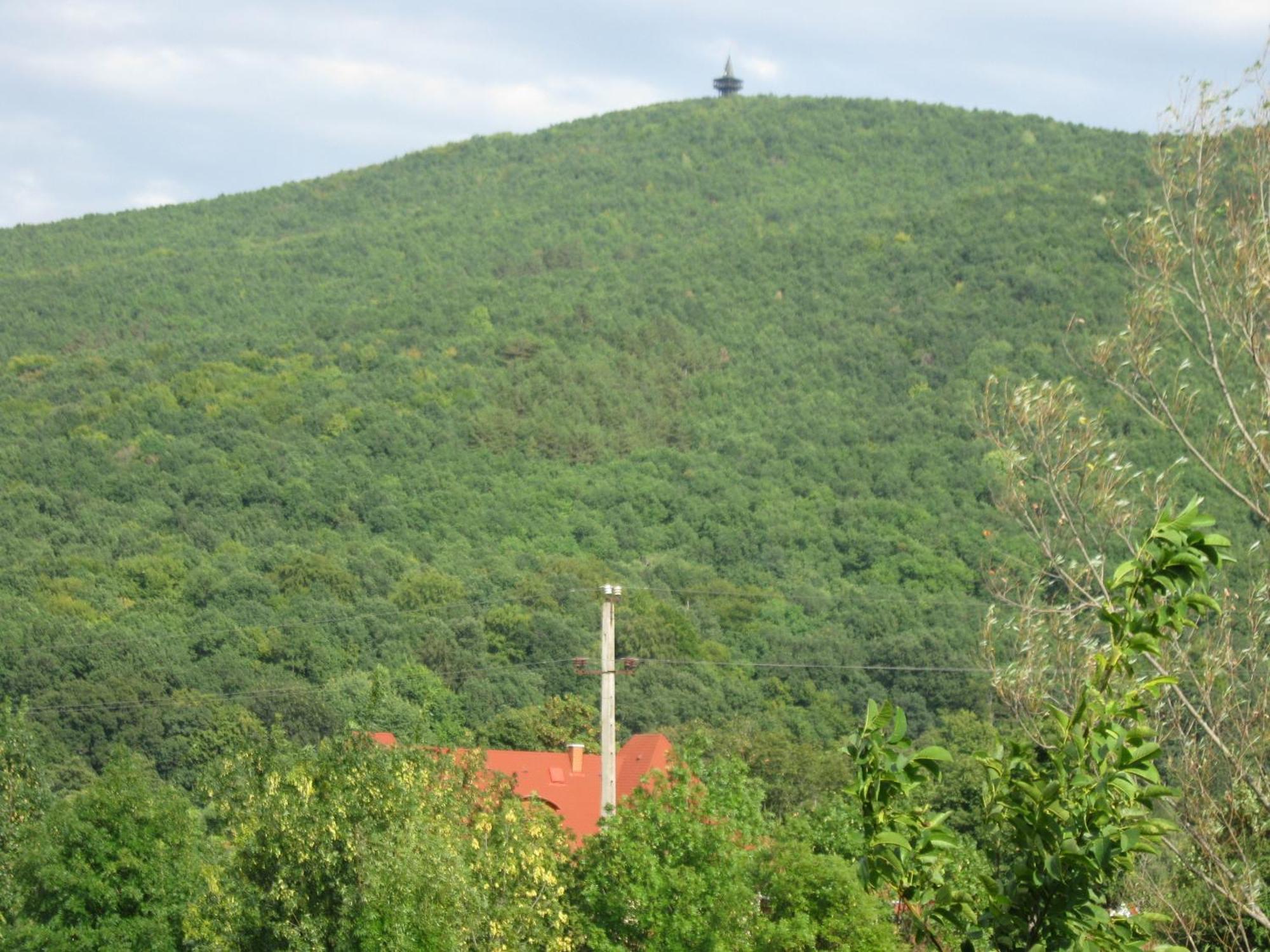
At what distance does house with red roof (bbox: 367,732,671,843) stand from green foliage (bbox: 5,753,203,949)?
21.1 feet

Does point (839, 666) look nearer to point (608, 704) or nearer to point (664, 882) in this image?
point (608, 704)

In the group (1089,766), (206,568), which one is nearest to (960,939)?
(1089,766)

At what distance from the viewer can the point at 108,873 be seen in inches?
997

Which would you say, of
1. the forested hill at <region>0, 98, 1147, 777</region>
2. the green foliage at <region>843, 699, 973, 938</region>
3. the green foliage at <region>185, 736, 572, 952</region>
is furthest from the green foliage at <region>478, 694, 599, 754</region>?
the green foliage at <region>843, 699, 973, 938</region>

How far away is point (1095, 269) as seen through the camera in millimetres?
123125

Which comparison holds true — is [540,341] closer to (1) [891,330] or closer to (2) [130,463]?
(1) [891,330]

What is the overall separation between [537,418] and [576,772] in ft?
237

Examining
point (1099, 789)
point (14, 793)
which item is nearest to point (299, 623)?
point (14, 793)

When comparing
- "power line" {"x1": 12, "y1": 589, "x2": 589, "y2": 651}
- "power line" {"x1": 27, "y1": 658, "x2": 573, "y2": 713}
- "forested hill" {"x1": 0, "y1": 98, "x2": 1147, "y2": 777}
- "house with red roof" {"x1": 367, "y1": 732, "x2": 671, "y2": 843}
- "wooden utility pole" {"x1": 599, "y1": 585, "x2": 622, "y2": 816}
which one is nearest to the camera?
"wooden utility pole" {"x1": 599, "y1": 585, "x2": 622, "y2": 816}

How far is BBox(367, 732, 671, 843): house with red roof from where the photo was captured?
34125 mm

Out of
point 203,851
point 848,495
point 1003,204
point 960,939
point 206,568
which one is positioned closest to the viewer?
point 960,939

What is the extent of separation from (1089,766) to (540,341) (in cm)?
11694

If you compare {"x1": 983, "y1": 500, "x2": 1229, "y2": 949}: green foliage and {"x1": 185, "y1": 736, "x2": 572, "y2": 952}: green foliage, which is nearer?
{"x1": 983, "y1": 500, "x2": 1229, "y2": 949}: green foliage

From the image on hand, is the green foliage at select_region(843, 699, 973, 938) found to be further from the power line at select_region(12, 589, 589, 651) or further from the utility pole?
the power line at select_region(12, 589, 589, 651)
